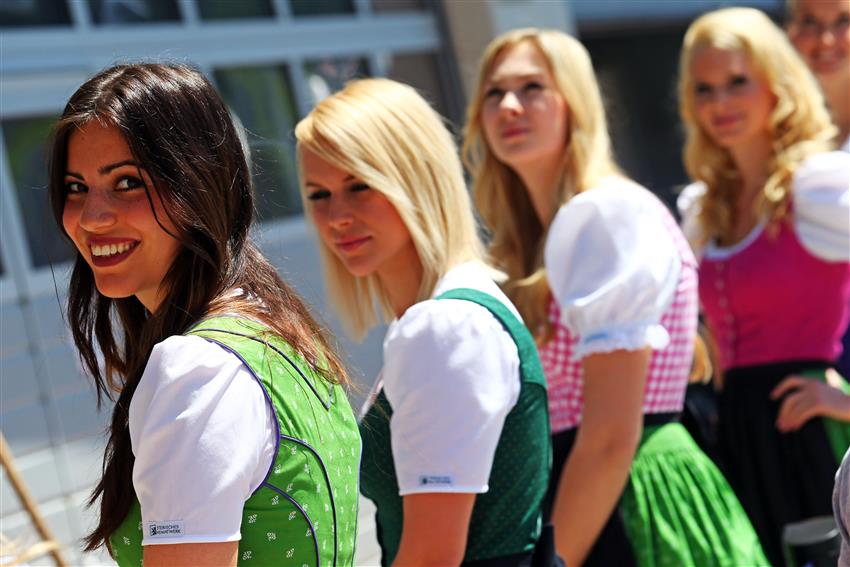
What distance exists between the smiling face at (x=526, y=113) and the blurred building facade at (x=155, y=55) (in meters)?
0.66

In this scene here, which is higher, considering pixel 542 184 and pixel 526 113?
pixel 526 113

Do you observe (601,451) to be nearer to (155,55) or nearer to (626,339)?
(626,339)

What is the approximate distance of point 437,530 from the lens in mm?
1568

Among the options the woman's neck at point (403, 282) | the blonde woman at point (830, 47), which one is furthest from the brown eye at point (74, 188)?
the blonde woman at point (830, 47)

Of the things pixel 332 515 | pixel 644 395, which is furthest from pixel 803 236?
pixel 332 515

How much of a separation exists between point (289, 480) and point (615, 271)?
0.94m

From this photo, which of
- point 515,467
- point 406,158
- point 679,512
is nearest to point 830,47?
point 679,512

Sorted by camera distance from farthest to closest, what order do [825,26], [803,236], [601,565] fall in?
1. [825,26]
2. [803,236]
3. [601,565]

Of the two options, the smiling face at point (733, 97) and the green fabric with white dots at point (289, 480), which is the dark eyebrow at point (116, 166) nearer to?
the green fabric with white dots at point (289, 480)

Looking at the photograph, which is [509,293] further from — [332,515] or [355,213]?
[332,515]

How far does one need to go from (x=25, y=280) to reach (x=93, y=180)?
326 cm

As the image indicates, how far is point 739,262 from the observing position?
2.73 metres

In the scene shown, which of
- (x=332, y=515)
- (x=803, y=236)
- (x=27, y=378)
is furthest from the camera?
(x=27, y=378)

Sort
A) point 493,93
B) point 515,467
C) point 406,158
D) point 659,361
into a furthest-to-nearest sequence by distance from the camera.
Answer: point 493,93 < point 659,361 < point 406,158 < point 515,467
